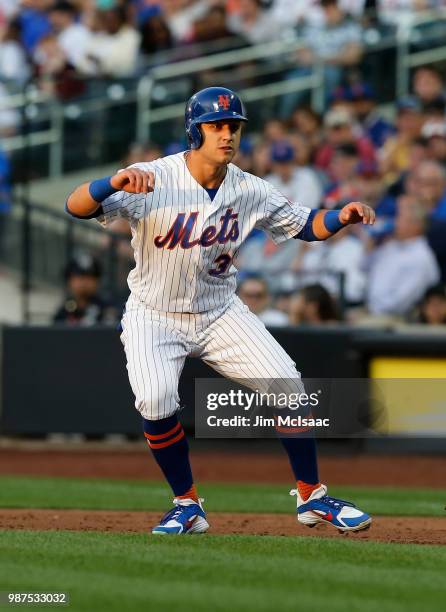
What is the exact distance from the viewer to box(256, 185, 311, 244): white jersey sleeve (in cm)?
696

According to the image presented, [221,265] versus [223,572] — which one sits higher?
[221,265]

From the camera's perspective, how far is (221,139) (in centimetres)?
659

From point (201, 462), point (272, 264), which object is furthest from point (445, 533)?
point (272, 264)

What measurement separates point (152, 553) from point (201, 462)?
21.5 feet

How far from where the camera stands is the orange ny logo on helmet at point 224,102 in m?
6.58

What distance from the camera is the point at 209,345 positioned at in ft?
22.5

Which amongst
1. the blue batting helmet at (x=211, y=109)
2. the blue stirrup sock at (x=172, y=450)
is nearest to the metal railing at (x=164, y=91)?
the blue batting helmet at (x=211, y=109)

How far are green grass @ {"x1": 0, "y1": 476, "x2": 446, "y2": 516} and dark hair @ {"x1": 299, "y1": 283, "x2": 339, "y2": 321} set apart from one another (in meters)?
2.48

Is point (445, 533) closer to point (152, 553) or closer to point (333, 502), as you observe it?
point (333, 502)

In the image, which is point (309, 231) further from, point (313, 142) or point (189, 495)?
point (313, 142)

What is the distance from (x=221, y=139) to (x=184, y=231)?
1.55 ft

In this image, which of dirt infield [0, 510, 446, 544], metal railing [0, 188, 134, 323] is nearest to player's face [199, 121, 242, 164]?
dirt infield [0, 510, 446, 544]

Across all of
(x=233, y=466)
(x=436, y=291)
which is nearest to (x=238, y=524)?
(x=233, y=466)
